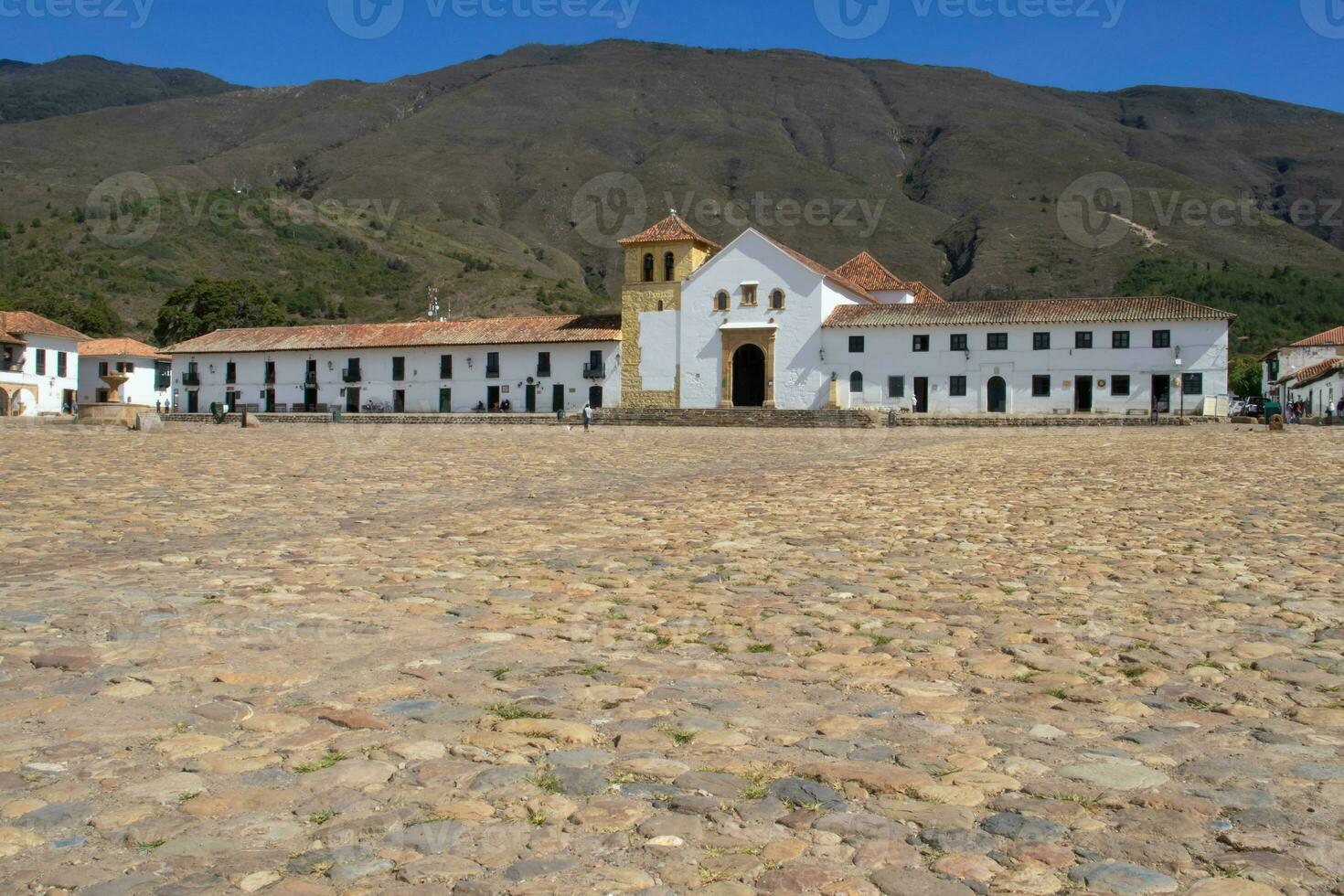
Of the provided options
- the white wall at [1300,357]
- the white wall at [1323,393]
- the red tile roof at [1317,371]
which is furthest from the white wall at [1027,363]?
the white wall at [1300,357]

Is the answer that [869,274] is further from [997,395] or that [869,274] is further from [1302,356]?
Result: [1302,356]

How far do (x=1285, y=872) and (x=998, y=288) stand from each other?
94.4 meters

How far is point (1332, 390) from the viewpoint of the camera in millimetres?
48375

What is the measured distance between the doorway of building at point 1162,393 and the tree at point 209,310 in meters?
49.7

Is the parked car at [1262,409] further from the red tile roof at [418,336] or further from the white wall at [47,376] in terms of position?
the white wall at [47,376]

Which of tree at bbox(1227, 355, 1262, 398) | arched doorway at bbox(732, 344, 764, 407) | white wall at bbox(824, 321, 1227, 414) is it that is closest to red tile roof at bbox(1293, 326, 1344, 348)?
tree at bbox(1227, 355, 1262, 398)

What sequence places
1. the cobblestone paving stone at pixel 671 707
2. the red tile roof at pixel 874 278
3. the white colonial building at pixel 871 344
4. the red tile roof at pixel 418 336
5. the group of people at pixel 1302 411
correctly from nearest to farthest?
the cobblestone paving stone at pixel 671 707
the white colonial building at pixel 871 344
the group of people at pixel 1302 411
the red tile roof at pixel 418 336
the red tile roof at pixel 874 278

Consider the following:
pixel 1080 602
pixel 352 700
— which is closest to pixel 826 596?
pixel 1080 602

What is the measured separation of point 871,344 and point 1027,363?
20.0ft

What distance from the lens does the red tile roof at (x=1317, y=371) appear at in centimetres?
4731

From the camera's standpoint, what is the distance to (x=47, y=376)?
52.8 m
